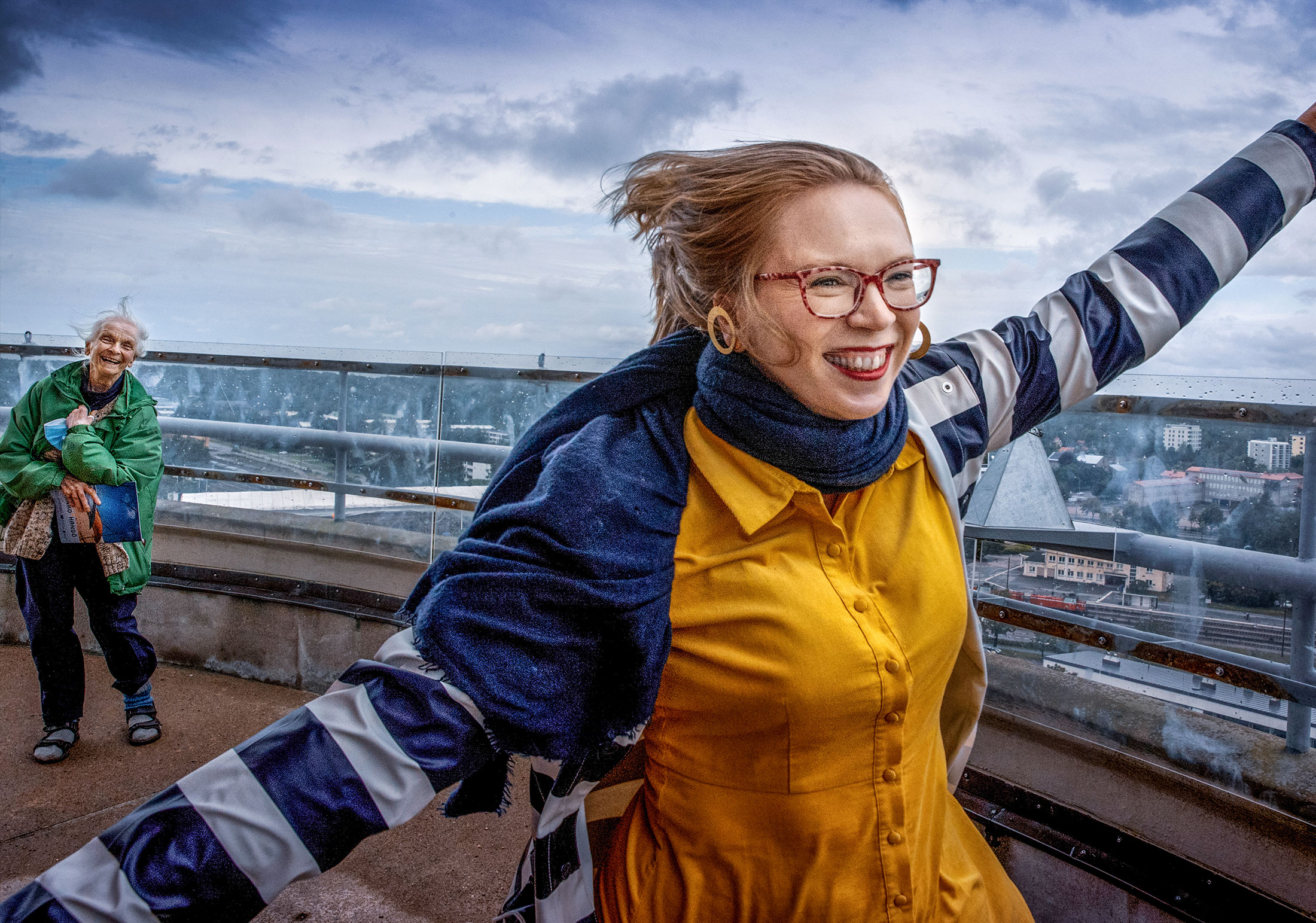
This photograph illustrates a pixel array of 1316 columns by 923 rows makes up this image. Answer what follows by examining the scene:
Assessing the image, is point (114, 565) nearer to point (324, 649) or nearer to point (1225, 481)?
point (324, 649)

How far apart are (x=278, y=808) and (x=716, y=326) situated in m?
0.76

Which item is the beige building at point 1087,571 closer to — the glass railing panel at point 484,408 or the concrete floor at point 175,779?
the concrete floor at point 175,779

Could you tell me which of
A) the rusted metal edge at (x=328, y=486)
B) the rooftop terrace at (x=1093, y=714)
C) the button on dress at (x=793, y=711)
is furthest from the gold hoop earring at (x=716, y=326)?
the rusted metal edge at (x=328, y=486)

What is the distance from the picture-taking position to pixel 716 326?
1204mm

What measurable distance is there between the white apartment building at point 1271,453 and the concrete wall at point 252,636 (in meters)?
3.58

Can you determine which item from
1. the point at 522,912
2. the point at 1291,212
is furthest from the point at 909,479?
the point at 1291,212

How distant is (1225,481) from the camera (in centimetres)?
233

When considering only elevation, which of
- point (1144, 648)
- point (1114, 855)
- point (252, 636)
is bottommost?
point (252, 636)

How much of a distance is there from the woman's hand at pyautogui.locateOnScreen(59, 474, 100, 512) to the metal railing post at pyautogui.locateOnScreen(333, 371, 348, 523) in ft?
4.31

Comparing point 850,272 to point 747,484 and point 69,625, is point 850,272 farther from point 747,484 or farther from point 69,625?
point 69,625

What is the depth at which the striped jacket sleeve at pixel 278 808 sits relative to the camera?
0.81 m

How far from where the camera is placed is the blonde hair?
1.14 meters

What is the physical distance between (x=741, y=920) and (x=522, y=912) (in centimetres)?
31

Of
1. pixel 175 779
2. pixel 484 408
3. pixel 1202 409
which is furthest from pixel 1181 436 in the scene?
pixel 175 779
